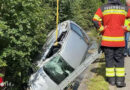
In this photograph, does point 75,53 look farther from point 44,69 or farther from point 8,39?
point 8,39

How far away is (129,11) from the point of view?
562 cm

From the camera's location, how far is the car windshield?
6.04m

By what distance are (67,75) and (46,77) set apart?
1.65 ft

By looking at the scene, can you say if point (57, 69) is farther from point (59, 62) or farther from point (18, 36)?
point (18, 36)

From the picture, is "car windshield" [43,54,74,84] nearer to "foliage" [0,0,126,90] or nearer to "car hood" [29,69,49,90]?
"car hood" [29,69,49,90]

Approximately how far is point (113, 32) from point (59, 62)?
138cm

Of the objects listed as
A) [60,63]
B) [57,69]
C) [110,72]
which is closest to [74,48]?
[60,63]

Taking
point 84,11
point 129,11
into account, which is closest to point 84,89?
point 129,11

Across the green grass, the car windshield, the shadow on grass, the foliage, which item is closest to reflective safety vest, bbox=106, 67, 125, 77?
the green grass

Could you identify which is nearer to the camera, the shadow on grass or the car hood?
the car hood

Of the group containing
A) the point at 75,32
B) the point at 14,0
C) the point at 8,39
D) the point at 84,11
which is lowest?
the point at 84,11

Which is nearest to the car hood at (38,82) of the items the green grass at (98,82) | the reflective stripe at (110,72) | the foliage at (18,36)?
the foliage at (18,36)

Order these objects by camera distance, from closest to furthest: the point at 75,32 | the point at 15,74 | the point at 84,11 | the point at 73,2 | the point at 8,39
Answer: the point at 8,39 < the point at 15,74 < the point at 75,32 < the point at 73,2 < the point at 84,11

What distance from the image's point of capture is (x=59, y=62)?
621 centimetres
